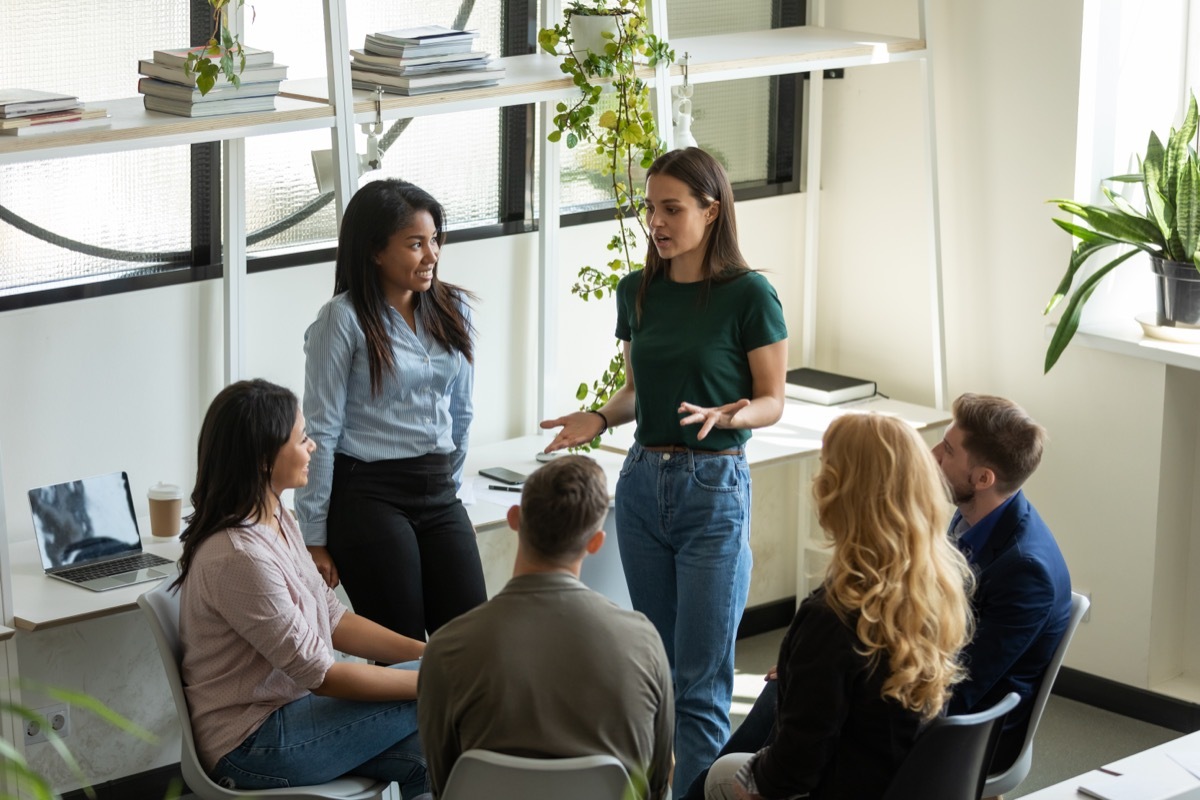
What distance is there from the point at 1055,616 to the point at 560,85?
172cm

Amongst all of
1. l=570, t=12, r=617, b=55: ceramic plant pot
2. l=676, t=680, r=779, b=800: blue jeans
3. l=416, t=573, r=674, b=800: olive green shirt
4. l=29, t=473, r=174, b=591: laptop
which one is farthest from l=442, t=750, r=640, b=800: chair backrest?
l=570, t=12, r=617, b=55: ceramic plant pot

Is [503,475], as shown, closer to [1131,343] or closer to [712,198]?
[712,198]

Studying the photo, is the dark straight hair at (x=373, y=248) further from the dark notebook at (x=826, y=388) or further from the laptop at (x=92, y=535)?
the dark notebook at (x=826, y=388)

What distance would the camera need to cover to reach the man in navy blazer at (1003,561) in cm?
257

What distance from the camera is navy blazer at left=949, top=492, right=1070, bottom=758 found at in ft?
8.42

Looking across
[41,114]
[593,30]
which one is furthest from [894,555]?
[593,30]

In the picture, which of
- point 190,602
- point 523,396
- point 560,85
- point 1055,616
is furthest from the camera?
point 523,396

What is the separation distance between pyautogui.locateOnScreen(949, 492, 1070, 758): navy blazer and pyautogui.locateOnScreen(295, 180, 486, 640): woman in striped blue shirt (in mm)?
1013

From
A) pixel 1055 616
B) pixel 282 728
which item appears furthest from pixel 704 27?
pixel 282 728

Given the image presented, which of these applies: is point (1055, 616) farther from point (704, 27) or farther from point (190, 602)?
point (704, 27)

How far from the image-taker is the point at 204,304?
11.8ft

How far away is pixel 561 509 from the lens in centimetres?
213

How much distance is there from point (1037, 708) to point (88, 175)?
231 cm

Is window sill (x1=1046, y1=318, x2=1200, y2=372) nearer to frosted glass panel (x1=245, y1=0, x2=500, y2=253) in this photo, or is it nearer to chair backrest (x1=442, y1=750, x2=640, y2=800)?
frosted glass panel (x1=245, y1=0, x2=500, y2=253)
